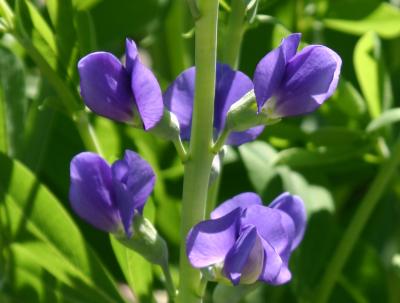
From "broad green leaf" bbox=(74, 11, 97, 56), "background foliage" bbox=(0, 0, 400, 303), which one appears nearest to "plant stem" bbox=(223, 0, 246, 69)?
"background foliage" bbox=(0, 0, 400, 303)

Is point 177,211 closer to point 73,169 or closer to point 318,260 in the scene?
point 318,260

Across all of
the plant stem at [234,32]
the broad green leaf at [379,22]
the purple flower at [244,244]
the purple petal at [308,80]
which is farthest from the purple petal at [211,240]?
the broad green leaf at [379,22]

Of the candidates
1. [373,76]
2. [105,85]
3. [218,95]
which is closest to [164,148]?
[373,76]

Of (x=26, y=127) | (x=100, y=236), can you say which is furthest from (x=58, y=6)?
(x=100, y=236)

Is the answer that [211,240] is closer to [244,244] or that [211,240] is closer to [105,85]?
[244,244]

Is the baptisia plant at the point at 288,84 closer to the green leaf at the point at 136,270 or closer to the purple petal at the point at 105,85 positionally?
the purple petal at the point at 105,85

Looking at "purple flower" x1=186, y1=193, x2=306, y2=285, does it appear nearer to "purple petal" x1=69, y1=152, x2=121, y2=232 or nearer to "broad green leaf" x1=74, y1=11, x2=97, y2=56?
"purple petal" x1=69, y1=152, x2=121, y2=232

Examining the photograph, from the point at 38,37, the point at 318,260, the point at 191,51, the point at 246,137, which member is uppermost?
the point at 38,37
